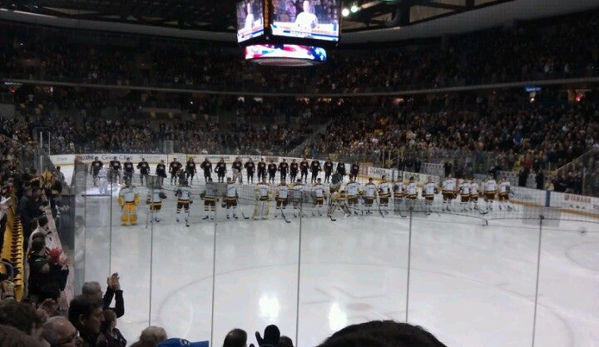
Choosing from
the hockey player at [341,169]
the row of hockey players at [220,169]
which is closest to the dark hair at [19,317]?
the row of hockey players at [220,169]

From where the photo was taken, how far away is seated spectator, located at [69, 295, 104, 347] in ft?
11.8

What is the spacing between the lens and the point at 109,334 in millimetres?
4004

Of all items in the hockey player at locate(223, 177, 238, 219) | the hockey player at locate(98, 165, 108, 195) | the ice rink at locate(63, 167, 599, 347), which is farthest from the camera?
the hockey player at locate(223, 177, 238, 219)

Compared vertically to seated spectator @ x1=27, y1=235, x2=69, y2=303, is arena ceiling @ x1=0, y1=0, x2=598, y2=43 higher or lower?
higher

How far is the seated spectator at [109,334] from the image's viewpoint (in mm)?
3607

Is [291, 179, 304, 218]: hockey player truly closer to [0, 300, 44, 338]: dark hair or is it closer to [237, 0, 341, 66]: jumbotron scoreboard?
[237, 0, 341, 66]: jumbotron scoreboard

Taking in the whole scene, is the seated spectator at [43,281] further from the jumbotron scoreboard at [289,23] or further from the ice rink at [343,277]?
the jumbotron scoreboard at [289,23]

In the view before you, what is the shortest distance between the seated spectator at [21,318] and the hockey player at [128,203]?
1115 cm

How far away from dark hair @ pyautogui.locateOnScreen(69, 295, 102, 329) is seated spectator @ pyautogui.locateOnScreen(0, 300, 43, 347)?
1353mm

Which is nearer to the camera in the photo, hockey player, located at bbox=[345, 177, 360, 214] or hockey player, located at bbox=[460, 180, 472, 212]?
hockey player, located at bbox=[345, 177, 360, 214]

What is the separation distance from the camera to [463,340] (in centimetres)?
727

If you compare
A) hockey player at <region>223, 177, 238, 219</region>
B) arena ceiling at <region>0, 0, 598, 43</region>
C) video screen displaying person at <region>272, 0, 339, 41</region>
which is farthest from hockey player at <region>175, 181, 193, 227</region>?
arena ceiling at <region>0, 0, 598, 43</region>

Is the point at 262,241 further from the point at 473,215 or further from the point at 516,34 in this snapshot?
the point at 516,34

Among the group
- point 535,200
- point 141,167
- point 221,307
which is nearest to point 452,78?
point 535,200
